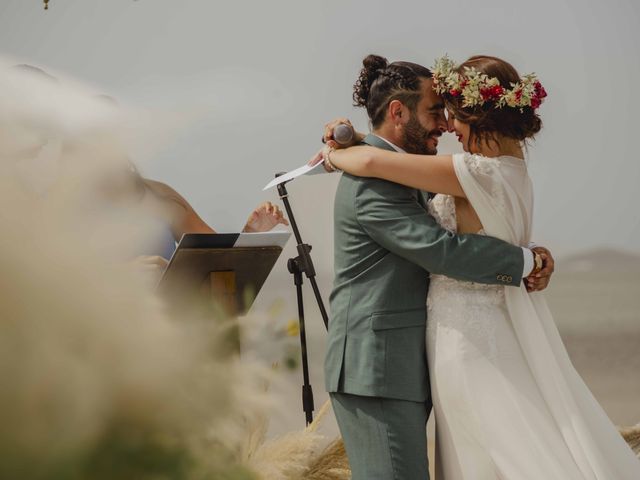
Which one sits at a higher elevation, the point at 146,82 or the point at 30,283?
the point at 146,82

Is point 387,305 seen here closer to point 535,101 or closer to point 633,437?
point 535,101

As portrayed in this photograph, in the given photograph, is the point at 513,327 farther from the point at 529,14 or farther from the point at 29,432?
the point at 529,14

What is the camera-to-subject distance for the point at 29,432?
30 cm

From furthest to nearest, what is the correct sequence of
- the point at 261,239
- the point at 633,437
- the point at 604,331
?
the point at 604,331, the point at 633,437, the point at 261,239

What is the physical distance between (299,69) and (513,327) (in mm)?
2494

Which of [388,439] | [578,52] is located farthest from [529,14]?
[388,439]

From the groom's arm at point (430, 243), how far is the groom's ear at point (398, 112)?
22 centimetres

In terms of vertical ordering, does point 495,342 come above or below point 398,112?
below

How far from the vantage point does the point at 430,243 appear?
75.0 inches

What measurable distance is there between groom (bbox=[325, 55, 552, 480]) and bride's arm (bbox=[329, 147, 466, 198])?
0.17 ft

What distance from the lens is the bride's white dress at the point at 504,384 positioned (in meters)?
1.91

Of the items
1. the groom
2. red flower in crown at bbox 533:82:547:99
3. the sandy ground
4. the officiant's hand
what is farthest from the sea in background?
red flower in crown at bbox 533:82:547:99

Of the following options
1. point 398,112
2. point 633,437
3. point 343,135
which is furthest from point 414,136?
point 633,437

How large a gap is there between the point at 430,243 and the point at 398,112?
413 millimetres
